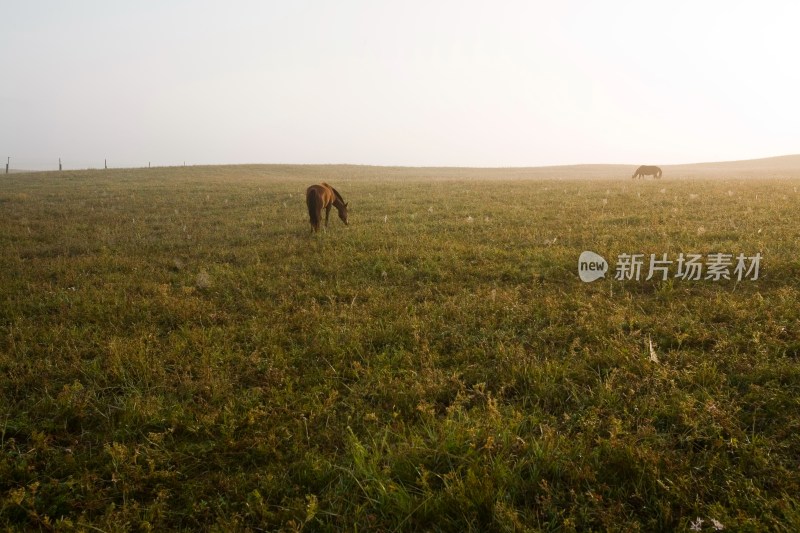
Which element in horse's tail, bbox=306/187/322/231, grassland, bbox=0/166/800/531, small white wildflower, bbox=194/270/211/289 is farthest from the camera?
horse's tail, bbox=306/187/322/231

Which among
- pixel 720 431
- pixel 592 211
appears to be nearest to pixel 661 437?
pixel 720 431

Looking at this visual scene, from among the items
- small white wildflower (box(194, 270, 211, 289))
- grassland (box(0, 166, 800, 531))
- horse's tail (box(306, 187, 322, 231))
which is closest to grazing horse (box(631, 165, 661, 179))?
grassland (box(0, 166, 800, 531))

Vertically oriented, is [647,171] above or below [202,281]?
above

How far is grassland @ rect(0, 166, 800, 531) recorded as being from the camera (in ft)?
9.69

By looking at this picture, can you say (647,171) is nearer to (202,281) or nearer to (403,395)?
(202,281)

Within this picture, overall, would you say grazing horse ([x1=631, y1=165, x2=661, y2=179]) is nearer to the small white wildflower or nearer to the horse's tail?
the horse's tail

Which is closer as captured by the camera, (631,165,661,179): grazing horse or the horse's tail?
the horse's tail

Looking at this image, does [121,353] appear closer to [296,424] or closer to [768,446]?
[296,424]

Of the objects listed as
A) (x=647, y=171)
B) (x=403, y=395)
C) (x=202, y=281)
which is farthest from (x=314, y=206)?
(x=647, y=171)

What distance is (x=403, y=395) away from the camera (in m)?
4.23

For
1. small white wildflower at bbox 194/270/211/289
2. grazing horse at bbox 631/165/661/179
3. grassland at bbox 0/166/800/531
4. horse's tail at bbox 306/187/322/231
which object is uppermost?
grazing horse at bbox 631/165/661/179

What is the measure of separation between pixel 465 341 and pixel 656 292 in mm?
3241

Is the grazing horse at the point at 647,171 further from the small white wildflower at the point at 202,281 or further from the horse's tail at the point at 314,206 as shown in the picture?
the small white wildflower at the point at 202,281

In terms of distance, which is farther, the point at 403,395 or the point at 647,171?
the point at 647,171
